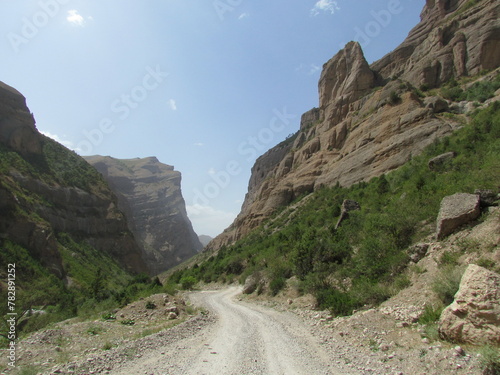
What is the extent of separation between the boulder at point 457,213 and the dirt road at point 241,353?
18.4 feet

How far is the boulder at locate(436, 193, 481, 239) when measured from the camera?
8.93m

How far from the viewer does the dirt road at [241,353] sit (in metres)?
5.75

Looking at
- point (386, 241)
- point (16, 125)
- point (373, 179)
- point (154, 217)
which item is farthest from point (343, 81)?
point (154, 217)

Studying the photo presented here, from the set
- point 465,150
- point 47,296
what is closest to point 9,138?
point 47,296

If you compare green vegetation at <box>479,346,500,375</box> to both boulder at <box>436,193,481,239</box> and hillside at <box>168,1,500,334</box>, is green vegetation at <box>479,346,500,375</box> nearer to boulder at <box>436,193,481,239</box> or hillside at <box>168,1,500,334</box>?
hillside at <box>168,1,500,334</box>

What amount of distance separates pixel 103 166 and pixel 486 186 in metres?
208

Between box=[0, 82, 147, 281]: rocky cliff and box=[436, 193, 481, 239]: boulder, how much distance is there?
135ft

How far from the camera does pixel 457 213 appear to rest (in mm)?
9203

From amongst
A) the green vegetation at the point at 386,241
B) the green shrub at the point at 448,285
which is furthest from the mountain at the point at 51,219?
the green shrub at the point at 448,285

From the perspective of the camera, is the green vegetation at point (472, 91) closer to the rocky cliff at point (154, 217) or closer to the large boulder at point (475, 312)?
the large boulder at point (475, 312)

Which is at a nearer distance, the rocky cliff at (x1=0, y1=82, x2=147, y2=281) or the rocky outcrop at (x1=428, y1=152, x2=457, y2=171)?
the rocky outcrop at (x1=428, y1=152, x2=457, y2=171)

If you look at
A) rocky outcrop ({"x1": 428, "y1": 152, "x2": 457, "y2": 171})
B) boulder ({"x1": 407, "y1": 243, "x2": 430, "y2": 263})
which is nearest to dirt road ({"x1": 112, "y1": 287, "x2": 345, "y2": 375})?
boulder ({"x1": 407, "y1": 243, "x2": 430, "y2": 263})

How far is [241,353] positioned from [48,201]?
5682 cm

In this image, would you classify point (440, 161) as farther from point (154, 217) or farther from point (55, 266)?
point (154, 217)
